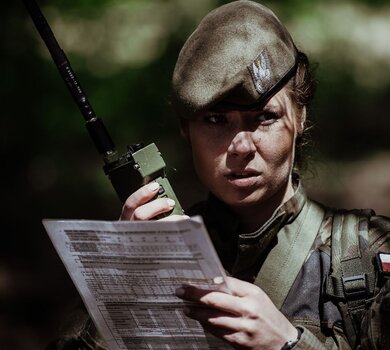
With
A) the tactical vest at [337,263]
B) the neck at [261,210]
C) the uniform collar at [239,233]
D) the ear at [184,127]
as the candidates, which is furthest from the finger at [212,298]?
the ear at [184,127]

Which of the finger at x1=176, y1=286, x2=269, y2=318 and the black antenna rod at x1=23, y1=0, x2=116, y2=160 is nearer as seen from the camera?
the finger at x1=176, y1=286, x2=269, y2=318

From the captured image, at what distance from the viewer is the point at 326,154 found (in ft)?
20.5

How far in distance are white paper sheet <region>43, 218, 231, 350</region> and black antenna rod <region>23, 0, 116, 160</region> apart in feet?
1.34

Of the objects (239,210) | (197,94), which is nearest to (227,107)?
(197,94)

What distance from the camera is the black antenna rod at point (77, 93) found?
264 cm

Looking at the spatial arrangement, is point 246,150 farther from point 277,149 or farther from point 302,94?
point 302,94

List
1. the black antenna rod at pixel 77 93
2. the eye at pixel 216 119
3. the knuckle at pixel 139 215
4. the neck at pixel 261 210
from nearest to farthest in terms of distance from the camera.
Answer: the knuckle at pixel 139 215 < the black antenna rod at pixel 77 93 < the eye at pixel 216 119 < the neck at pixel 261 210

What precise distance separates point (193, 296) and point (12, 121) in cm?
445

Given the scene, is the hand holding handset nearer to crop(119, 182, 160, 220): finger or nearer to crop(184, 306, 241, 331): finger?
crop(119, 182, 160, 220): finger

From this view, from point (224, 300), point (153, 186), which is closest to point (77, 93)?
point (153, 186)

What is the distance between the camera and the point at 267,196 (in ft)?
9.14

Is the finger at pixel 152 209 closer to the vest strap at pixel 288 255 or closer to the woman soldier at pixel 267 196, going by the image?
the woman soldier at pixel 267 196

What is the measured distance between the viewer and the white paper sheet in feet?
7.05

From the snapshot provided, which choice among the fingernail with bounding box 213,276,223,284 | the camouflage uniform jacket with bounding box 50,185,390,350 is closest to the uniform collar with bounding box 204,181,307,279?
the camouflage uniform jacket with bounding box 50,185,390,350
